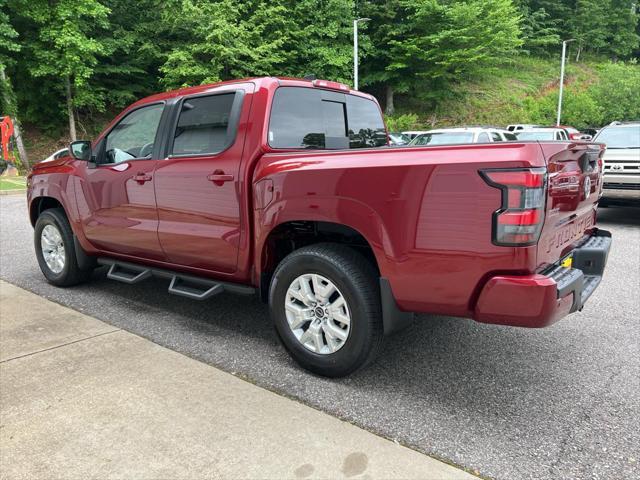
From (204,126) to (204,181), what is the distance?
474 mm

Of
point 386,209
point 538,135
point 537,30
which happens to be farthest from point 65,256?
point 537,30

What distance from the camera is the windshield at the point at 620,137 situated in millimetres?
9039

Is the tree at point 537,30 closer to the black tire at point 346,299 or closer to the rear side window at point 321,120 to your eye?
the rear side window at point 321,120

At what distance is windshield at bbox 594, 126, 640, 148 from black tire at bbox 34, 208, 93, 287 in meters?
8.61

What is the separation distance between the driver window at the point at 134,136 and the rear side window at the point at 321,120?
1.20 metres

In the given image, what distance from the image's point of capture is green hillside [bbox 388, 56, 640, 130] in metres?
34.3

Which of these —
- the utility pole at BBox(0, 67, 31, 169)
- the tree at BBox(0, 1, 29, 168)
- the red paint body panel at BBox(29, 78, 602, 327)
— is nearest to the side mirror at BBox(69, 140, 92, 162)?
the red paint body panel at BBox(29, 78, 602, 327)

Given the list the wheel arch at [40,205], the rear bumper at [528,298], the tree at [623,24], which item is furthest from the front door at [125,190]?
the tree at [623,24]

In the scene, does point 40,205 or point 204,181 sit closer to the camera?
point 204,181

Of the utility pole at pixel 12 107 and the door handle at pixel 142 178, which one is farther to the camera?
the utility pole at pixel 12 107

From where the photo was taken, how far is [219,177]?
144 inches

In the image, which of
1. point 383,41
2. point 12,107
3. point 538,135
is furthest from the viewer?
point 383,41

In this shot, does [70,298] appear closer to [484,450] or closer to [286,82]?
[286,82]

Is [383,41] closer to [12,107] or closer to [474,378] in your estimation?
[12,107]
